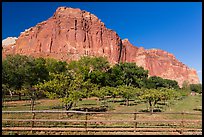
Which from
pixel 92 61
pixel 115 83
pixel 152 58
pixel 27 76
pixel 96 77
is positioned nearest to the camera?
pixel 27 76

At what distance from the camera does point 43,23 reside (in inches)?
6486

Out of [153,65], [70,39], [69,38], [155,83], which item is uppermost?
[69,38]

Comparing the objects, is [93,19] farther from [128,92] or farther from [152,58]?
[128,92]

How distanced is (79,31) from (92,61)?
289 ft

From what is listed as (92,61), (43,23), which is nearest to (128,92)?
(92,61)

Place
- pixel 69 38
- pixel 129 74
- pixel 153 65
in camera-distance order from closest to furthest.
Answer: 1. pixel 129 74
2. pixel 69 38
3. pixel 153 65

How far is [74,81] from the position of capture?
76.6 ft

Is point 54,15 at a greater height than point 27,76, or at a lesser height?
greater

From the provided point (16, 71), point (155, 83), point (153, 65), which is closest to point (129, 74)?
point (155, 83)

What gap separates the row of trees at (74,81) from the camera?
2294 centimetres

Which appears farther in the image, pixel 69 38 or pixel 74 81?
pixel 69 38

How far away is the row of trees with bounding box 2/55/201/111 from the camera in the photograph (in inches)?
903

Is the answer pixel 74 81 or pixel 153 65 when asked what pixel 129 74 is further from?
pixel 153 65

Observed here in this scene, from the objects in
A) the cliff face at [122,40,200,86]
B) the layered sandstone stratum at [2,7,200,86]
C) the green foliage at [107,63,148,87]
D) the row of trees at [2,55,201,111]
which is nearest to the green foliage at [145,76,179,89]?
the row of trees at [2,55,201,111]
